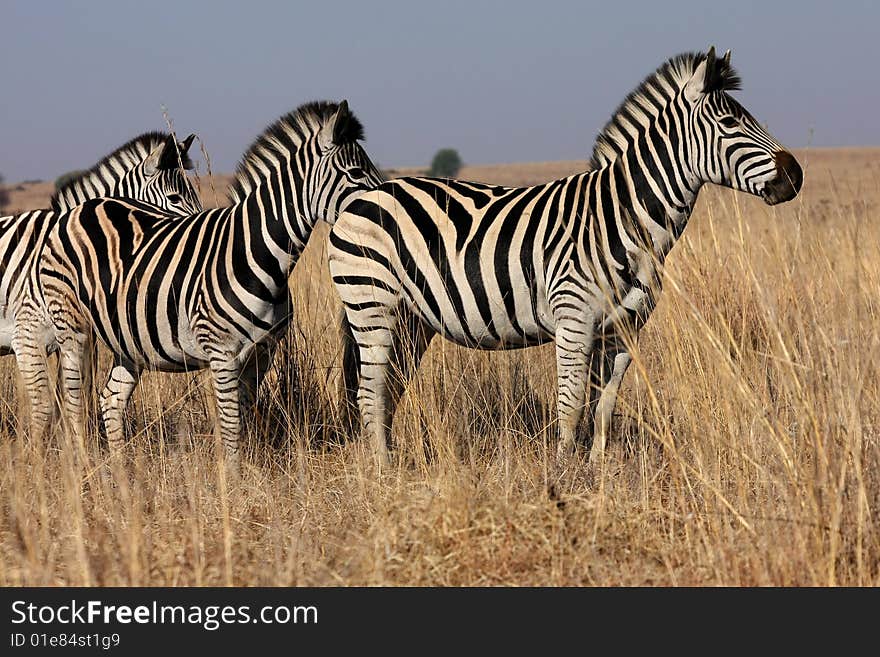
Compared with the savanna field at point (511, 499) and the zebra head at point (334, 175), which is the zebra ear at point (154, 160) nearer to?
the savanna field at point (511, 499)

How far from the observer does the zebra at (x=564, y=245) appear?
5043mm

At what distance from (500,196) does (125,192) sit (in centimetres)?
340

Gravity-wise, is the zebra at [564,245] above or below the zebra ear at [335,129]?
below

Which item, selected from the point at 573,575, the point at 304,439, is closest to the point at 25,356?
the point at 304,439

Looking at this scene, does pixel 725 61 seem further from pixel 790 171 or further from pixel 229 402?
pixel 229 402

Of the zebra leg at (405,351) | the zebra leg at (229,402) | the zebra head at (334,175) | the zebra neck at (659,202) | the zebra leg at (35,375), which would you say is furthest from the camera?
the zebra leg at (35,375)

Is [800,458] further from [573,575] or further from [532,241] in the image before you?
[532,241]


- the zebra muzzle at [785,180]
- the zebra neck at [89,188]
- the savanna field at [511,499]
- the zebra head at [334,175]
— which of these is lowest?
the savanna field at [511,499]

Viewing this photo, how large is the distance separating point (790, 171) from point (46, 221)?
15.3 ft

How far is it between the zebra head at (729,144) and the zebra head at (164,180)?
12.8ft

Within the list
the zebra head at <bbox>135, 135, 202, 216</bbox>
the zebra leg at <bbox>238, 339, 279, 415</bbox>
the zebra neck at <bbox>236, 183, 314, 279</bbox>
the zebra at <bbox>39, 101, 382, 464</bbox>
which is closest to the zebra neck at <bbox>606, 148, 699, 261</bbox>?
the zebra at <bbox>39, 101, 382, 464</bbox>

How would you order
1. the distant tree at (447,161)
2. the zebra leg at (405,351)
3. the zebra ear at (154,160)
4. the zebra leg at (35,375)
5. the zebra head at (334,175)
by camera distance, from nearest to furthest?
the zebra head at (334,175), the zebra leg at (405,351), the zebra leg at (35,375), the zebra ear at (154,160), the distant tree at (447,161)

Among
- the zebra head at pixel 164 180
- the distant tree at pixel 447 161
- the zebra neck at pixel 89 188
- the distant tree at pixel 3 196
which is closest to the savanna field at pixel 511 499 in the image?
the zebra head at pixel 164 180

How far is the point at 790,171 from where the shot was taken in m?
4.78
